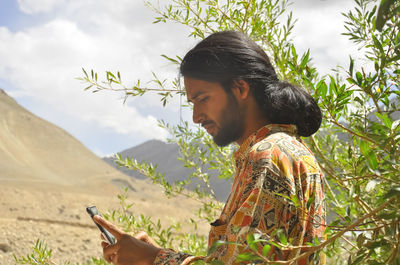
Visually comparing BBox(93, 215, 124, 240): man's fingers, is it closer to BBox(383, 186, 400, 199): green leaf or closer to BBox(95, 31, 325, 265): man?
BBox(95, 31, 325, 265): man

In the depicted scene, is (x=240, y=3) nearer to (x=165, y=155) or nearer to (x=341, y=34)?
(x=341, y=34)

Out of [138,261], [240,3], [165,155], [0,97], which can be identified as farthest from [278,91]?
[165,155]

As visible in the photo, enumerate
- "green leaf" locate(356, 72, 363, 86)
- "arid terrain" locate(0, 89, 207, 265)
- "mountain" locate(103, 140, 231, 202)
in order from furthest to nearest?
1. "mountain" locate(103, 140, 231, 202)
2. "arid terrain" locate(0, 89, 207, 265)
3. "green leaf" locate(356, 72, 363, 86)

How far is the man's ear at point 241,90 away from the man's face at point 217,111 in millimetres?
18

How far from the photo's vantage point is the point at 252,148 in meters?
1.06

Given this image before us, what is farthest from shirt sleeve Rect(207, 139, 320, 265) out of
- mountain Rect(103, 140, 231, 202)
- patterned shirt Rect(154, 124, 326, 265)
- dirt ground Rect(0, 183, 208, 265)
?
mountain Rect(103, 140, 231, 202)

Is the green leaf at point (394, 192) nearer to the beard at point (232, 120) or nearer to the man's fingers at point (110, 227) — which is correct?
the beard at point (232, 120)

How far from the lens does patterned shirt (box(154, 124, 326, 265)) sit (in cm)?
98

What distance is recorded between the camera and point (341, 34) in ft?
6.49

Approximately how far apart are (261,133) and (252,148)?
0.13 meters

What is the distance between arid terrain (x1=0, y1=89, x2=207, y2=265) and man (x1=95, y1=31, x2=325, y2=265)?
1.61 meters

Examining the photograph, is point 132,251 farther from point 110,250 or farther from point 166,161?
point 166,161

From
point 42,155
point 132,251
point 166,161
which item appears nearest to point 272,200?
point 132,251

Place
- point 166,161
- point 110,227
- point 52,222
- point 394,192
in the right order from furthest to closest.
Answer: point 166,161 < point 52,222 < point 110,227 < point 394,192
